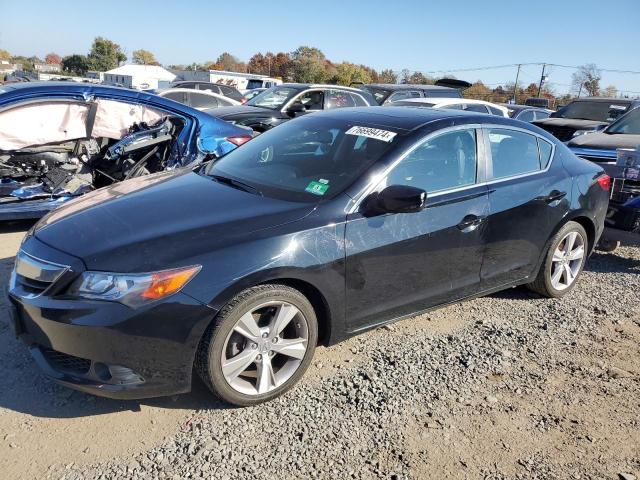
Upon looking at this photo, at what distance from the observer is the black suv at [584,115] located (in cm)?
1059

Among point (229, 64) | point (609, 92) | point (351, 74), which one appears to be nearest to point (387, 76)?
point (351, 74)

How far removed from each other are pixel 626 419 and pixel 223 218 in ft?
8.53

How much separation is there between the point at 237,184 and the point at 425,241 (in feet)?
4.25

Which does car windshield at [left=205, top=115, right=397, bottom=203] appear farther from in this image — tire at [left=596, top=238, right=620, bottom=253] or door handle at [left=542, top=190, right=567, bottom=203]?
tire at [left=596, top=238, right=620, bottom=253]

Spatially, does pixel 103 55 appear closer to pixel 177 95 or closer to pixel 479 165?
pixel 177 95

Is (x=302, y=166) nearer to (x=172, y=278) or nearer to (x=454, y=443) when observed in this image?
(x=172, y=278)

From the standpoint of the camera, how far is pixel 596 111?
11.4 meters

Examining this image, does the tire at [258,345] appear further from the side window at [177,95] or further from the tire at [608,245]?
the side window at [177,95]

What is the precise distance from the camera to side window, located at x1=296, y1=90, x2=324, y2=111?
10724 mm

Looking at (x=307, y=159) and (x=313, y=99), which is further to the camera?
(x=313, y=99)

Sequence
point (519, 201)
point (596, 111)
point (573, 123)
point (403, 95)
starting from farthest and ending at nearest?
1. point (403, 95)
2. point (596, 111)
3. point (573, 123)
4. point (519, 201)

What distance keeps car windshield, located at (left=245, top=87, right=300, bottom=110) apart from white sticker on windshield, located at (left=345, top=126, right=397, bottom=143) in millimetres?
6759

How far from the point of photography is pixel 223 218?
9.80 feet

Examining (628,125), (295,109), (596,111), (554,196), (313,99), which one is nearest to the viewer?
(554,196)
